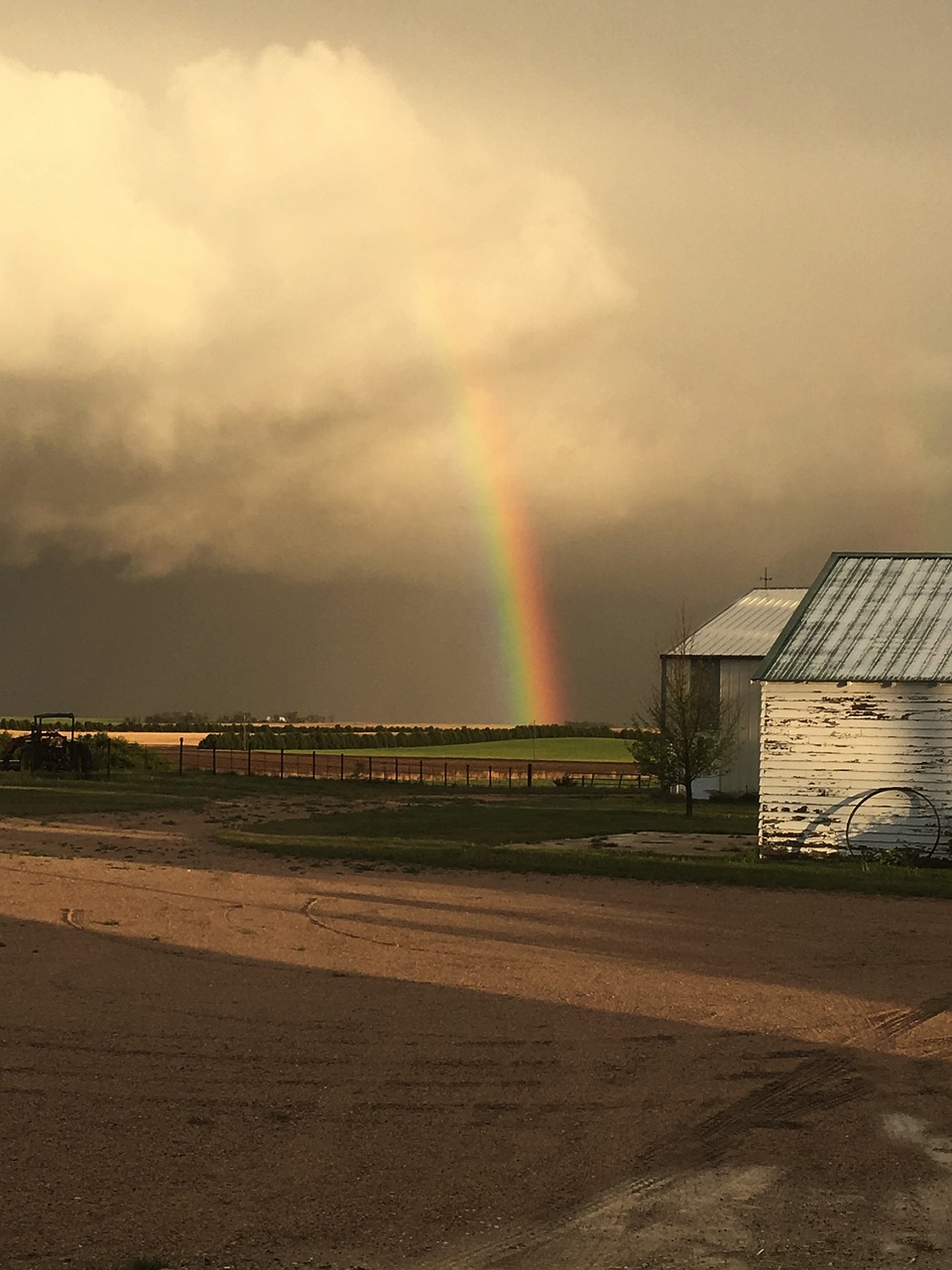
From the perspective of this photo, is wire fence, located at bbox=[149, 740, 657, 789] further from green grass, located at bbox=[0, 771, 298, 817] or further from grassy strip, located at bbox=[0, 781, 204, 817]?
grassy strip, located at bbox=[0, 781, 204, 817]

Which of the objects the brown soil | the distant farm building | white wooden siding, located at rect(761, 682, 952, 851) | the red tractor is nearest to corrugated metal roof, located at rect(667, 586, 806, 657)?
the distant farm building

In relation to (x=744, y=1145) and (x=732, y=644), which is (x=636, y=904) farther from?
(x=732, y=644)

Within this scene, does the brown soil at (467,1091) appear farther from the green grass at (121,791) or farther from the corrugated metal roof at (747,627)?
the corrugated metal roof at (747,627)

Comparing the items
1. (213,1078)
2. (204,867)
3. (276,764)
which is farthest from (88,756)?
(213,1078)

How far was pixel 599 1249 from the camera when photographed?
6.57 meters

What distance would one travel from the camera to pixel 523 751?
119m

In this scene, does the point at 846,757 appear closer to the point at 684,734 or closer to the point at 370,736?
the point at 684,734

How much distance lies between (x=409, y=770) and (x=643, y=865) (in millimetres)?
51052

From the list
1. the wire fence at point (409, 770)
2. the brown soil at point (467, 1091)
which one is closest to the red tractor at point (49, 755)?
the wire fence at point (409, 770)

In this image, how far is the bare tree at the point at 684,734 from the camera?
144 feet

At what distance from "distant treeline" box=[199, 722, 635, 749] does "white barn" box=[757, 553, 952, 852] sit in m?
54.2

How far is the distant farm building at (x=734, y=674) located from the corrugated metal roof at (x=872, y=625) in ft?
56.6

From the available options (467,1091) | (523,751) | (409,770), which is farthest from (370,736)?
(467,1091)

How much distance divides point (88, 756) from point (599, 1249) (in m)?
55.4
